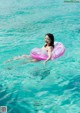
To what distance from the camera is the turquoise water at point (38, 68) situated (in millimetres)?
4129

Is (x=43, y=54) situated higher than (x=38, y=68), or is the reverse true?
(x=43, y=54)

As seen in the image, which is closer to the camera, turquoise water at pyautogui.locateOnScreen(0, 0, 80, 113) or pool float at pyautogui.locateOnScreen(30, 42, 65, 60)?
turquoise water at pyautogui.locateOnScreen(0, 0, 80, 113)

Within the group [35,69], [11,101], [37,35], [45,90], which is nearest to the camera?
[11,101]

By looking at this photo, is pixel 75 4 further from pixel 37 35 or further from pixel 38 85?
pixel 38 85

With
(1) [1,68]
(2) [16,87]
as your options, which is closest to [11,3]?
(1) [1,68]

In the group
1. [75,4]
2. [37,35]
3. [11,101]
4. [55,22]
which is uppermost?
[75,4]

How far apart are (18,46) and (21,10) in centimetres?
379

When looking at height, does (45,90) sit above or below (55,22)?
below

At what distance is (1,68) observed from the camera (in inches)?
212

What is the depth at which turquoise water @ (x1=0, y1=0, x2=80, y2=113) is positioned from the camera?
4.13 m

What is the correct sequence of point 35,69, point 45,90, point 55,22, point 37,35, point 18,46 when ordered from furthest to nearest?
point 55,22 → point 37,35 → point 18,46 → point 35,69 → point 45,90

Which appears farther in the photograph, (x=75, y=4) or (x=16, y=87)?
(x=75, y=4)

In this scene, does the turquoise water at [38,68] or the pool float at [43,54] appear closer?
the turquoise water at [38,68]

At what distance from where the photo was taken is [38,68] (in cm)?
526
